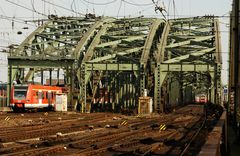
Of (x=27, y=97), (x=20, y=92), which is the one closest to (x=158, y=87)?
(x=27, y=97)

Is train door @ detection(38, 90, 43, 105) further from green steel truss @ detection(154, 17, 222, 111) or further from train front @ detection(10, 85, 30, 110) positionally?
green steel truss @ detection(154, 17, 222, 111)

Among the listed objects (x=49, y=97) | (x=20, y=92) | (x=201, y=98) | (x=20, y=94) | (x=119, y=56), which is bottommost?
(x=201, y=98)

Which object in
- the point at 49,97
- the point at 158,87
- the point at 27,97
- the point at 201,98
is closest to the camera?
the point at 27,97

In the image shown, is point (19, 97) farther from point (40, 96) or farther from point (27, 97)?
point (40, 96)

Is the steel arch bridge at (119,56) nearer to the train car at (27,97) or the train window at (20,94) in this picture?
the train car at (27,97)

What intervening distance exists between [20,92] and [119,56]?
14410 millimetres

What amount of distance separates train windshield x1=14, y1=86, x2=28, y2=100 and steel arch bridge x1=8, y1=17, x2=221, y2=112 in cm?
771

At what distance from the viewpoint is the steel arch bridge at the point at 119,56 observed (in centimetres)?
5141

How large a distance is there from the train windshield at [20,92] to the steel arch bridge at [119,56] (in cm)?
771

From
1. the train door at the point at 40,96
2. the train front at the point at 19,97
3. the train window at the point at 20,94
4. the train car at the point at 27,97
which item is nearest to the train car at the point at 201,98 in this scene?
the train door at the point at 40,96

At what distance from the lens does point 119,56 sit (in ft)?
181

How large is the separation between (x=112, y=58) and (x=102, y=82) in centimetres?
1038

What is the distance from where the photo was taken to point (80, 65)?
54.0 m

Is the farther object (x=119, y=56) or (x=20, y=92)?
(x=119, y=56)
